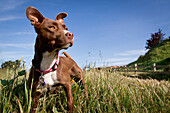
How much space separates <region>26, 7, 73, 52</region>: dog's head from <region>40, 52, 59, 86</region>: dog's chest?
16 cm

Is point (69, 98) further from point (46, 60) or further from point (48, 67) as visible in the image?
point (46, 60)

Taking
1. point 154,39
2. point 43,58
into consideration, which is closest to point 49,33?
point 43,58

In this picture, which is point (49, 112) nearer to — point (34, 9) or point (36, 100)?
point (36, 100)

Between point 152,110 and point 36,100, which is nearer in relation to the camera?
point 36,100

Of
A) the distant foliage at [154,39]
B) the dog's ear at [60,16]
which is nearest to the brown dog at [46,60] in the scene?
the dog's ear at [60,16]

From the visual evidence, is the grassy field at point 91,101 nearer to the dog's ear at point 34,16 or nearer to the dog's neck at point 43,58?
the dog's neck at point 43,58

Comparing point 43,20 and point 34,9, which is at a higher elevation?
point 34,9

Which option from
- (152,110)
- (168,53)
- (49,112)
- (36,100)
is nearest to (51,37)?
(36,100)

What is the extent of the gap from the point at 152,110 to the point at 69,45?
74.1 inches

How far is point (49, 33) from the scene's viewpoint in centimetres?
226

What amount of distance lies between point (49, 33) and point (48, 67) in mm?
566

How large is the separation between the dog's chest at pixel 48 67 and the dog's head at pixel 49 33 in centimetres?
16

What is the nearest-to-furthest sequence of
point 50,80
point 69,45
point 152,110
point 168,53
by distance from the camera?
point 69,45 → point 50,80 → point 152,110 → point 168,53

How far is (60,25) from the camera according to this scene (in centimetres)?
244
